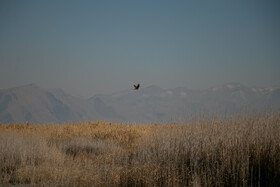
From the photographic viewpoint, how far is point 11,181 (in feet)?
25.8

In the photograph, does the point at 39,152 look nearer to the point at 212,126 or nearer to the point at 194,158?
the point at 194,158

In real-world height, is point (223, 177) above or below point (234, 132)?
below

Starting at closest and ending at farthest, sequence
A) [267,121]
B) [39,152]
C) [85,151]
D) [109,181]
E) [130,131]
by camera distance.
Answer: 1. [109,181]
2. [267,121]
3. [39,152]
4. [85,151]
5. [130,131]

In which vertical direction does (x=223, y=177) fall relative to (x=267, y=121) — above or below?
below

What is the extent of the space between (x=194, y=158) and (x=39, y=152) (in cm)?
553

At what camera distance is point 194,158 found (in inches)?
318

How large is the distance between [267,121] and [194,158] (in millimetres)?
2704

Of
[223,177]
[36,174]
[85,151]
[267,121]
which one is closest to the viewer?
[223,177]

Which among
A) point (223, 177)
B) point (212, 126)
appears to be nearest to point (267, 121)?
point (212, 126)

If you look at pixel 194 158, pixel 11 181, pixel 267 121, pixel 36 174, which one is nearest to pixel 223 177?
pixel 194 158

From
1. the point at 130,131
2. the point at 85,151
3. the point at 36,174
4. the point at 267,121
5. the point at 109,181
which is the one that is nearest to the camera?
the point at 109,181

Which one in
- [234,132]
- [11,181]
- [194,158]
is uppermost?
[234,132]

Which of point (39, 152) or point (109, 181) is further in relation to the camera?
point (39, 152)

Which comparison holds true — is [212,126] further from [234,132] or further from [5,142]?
[5,142]
